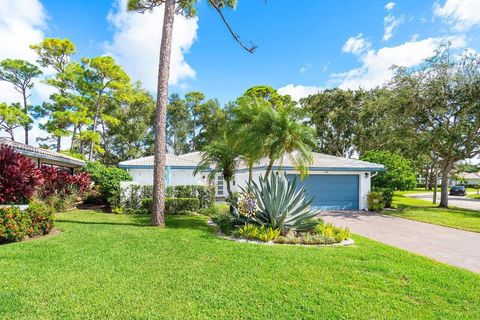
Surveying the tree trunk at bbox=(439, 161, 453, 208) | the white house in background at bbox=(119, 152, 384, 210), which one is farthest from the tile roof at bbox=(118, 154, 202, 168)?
the tree trunk at bbox=(439, 161, 453, 208)

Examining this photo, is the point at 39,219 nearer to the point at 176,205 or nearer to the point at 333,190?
the point at 176,205

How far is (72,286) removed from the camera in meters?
4.64

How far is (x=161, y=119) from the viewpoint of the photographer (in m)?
10.7

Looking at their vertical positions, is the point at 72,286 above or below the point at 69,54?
below

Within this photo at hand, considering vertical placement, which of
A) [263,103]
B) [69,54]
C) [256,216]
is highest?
[69,54]

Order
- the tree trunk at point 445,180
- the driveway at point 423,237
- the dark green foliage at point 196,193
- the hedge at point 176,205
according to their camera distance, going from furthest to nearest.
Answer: the tree trunk at point 445,180
the dark green foliage at point 196,193
the hedge at point 176,205
the driveway at point 423,237

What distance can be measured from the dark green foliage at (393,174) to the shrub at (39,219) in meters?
21.5

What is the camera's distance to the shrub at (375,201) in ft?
62.4

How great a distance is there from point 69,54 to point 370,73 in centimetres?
3062

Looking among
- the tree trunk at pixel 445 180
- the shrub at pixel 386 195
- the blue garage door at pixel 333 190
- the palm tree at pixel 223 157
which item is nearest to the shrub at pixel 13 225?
the palm tree at pixel 223 157

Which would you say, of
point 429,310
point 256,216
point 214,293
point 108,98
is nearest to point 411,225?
point 256,216

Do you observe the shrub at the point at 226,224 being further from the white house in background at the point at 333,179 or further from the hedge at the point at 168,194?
the white house in background at the point at 333,179

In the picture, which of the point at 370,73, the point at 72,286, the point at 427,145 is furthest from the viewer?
the point at 370,73

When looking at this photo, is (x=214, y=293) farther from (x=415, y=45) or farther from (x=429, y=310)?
(x=415, y=45)
